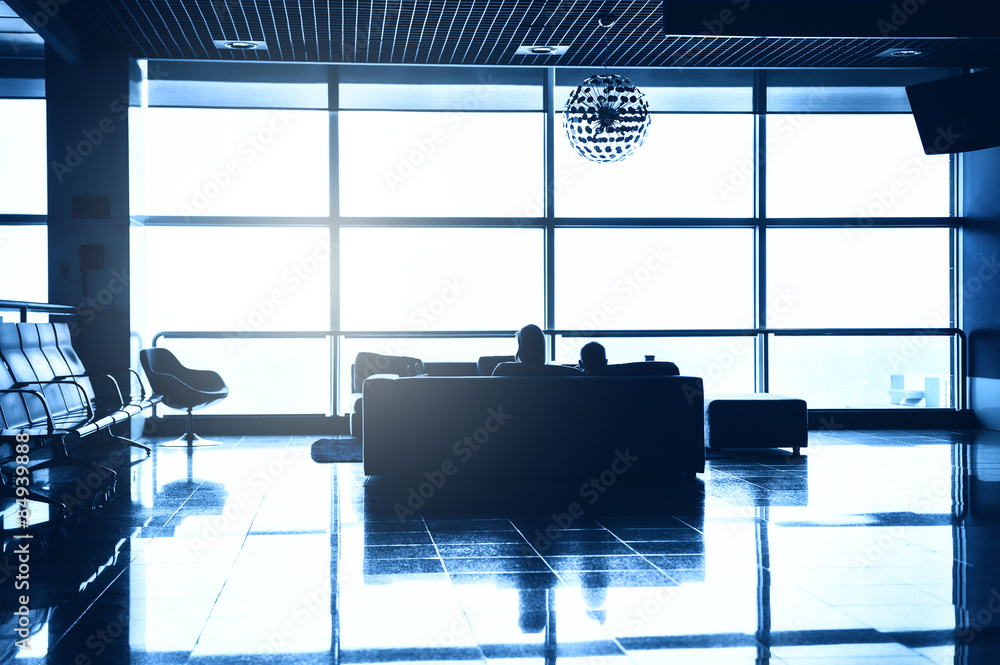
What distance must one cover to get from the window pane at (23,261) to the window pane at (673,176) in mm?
4574

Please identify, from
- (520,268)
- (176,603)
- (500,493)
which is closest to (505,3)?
(520,268)

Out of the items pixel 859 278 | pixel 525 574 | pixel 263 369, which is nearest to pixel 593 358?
pixel 525 574

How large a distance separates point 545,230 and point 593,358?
3.06 m

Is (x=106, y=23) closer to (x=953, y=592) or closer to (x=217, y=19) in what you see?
(x=217, y=19)

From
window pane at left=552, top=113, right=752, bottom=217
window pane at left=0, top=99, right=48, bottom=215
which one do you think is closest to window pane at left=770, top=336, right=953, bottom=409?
window pane at left=552, top=113, right=752, bottom=217

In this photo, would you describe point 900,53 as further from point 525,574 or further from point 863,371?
point 525,574

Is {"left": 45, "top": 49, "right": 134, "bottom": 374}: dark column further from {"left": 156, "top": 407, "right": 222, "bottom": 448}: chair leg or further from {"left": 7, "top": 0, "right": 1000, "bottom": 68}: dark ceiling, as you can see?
{"left": 156, "top": 407, "right": 222, "bottom": 448}: chair leg

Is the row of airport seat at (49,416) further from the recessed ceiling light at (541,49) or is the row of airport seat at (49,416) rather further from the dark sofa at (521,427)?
the recessed ceiling light at (541,49)

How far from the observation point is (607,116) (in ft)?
13.4

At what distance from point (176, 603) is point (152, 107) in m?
5.92

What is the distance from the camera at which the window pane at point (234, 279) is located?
24.5 feet

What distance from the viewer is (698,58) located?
691 cm

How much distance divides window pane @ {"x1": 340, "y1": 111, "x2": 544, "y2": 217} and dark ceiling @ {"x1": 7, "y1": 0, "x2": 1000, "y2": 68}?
0.87m

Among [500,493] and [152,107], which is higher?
[152,107]
